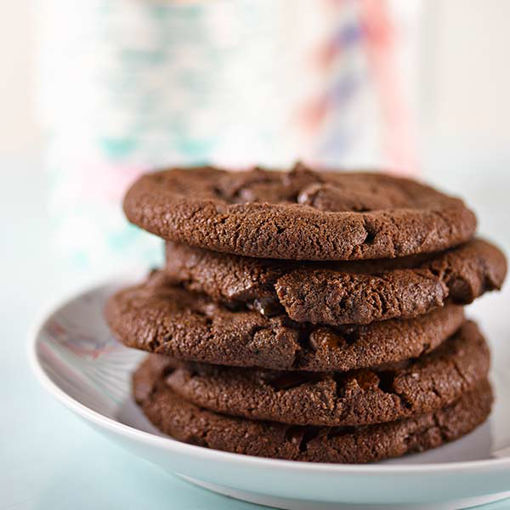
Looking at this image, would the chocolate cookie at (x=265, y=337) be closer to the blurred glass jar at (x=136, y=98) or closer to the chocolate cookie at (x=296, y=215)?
the chocolate cookie at (x=296, y=215)

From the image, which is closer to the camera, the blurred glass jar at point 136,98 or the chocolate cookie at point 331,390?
the chocolate cookie at point 331,390

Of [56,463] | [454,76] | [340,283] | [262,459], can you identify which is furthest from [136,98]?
[454,76]

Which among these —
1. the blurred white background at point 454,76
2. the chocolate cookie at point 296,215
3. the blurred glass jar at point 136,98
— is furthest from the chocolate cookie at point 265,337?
the blurred white background at point 454,76

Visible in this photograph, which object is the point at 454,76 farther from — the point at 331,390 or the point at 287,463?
the point at 287,463

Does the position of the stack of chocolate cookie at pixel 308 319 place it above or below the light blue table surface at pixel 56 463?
above

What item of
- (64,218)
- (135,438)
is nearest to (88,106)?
(64,218)

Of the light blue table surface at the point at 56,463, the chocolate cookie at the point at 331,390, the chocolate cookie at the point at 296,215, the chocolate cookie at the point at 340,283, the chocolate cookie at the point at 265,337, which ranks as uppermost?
the chocolate cookie at the point at 296,215

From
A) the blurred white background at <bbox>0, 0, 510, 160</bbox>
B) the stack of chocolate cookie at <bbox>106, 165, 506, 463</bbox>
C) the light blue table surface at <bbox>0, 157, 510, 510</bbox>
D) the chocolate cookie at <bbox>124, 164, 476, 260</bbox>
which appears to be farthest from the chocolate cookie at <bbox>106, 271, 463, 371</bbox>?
the blurred white background at <bbox>0, 0, 510, 160</bbox>
